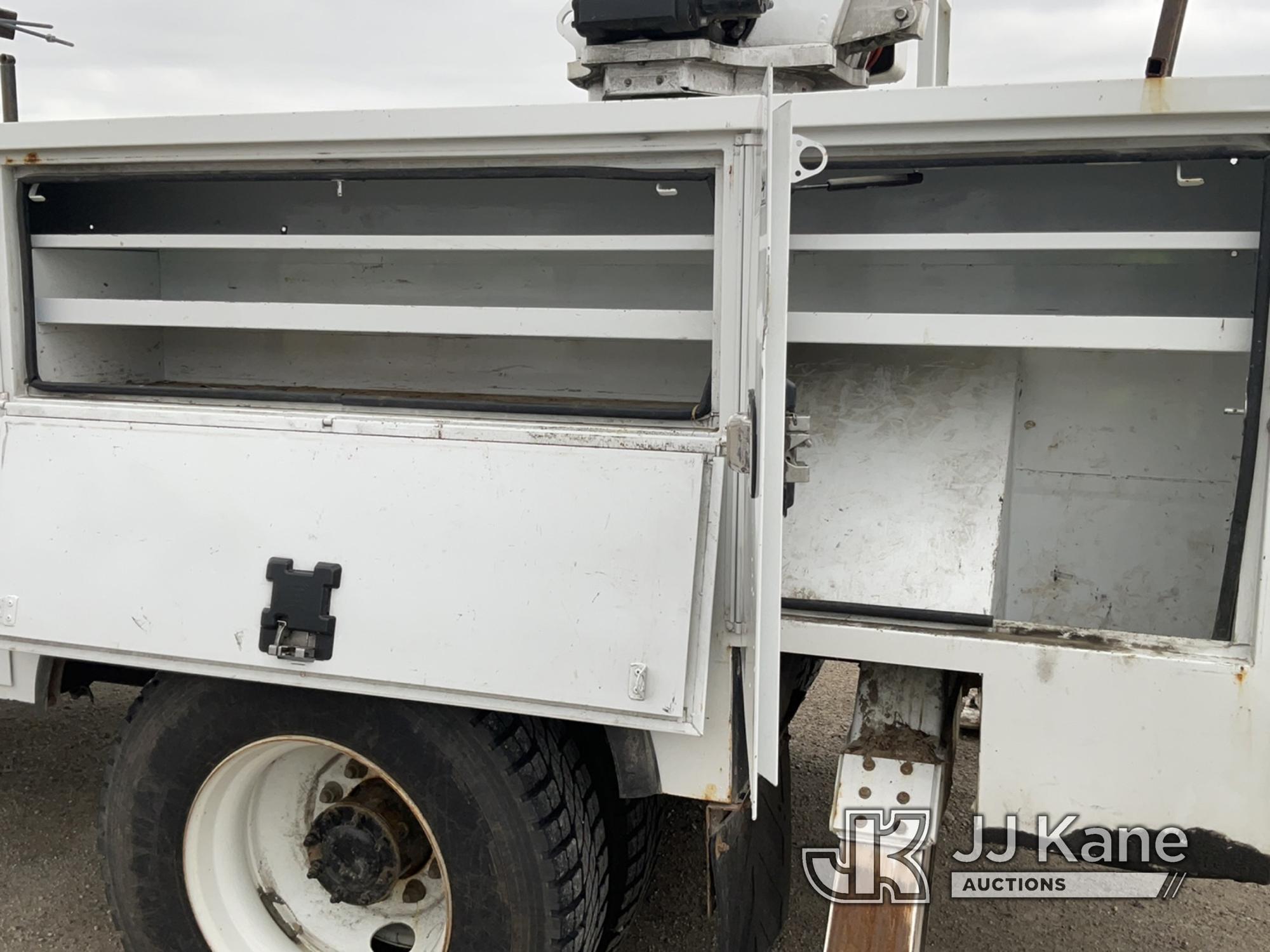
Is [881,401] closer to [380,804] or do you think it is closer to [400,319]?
[400,319]

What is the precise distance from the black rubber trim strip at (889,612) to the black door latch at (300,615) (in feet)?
2.73

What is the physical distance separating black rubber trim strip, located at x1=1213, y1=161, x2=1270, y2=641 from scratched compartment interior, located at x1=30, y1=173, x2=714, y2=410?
119 centimetres

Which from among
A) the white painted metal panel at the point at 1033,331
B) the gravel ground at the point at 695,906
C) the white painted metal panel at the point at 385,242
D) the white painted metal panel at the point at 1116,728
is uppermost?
the white painted metal panel at the point at 385,242

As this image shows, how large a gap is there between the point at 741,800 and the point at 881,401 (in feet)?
2.81

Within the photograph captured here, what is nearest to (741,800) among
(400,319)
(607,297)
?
(400,319)

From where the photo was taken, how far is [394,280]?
9.79 ft

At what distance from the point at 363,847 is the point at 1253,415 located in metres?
1.83

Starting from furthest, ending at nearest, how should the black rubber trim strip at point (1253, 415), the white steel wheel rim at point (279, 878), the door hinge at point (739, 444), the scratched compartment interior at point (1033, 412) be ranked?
1. the white steel wheel rim at point (279, 878)
2. the scratched compartment interior at point (1033, 412)
3. the door hinge at point (739, 444)
4. the black rubber trim strip at point (1253, 415)

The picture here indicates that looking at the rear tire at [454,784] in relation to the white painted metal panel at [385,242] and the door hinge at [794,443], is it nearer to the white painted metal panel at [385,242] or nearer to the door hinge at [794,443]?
the door hinge at [794,443]

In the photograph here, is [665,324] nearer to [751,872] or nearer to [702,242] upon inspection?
[702,242]

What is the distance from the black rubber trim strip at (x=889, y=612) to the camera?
6.51 feet

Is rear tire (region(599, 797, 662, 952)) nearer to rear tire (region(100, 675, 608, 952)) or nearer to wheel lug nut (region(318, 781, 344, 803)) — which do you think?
rear tire (region(100, 675, 608, 952))

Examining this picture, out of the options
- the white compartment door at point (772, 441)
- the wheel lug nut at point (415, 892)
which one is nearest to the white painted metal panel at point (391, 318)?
the white compartment door at point (772, 441)

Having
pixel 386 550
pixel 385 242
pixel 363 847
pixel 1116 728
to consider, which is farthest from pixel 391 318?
pixel 1116 728
